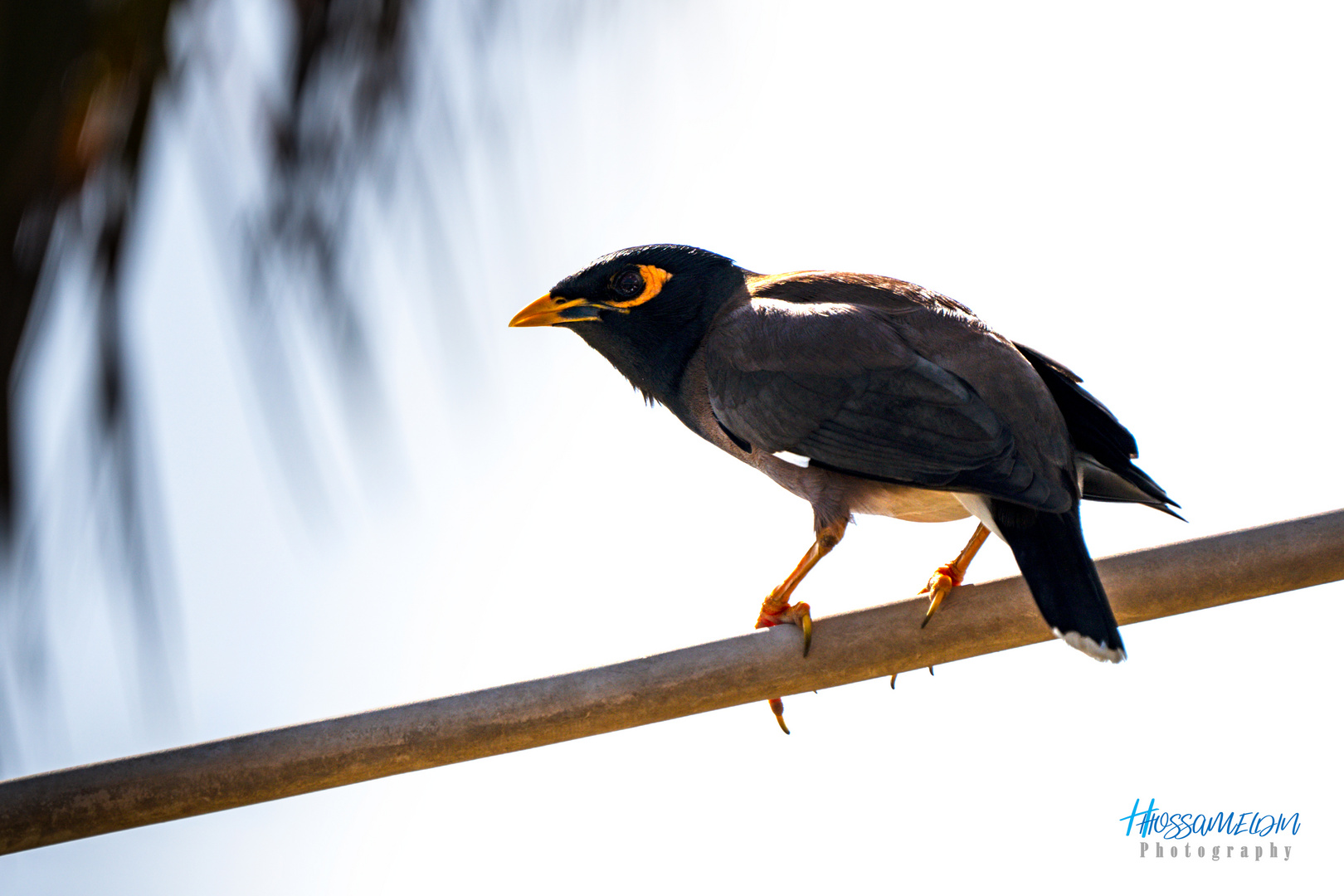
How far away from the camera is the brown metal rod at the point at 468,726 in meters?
1.40

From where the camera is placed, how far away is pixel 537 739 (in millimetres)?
1447

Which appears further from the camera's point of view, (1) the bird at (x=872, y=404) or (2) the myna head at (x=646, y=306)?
(2) the myna head at (x=646, y=306)

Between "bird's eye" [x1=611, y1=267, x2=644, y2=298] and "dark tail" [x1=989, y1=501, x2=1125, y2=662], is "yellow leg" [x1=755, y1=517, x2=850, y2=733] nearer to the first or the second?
"dark tail" [x1=989, y1=501, x2=1125, y2=662]

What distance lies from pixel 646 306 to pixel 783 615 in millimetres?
649

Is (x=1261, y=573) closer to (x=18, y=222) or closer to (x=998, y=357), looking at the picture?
(x=998, y=357)

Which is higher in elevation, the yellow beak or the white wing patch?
the yellow beak

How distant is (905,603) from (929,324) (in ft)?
1.75

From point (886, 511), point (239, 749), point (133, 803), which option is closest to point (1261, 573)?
point (886, 511)

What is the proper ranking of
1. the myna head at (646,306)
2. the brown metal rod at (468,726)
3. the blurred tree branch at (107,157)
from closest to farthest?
the blurred tree branch at (107,157) < the brown metal rod at (468,726) < the myna head at (646,306)

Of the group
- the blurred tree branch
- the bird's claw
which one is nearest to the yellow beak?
the bird's claw

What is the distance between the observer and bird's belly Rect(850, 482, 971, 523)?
1772mm

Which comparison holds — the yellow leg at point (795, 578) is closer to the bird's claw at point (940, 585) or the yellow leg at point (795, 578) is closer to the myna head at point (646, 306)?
the bird's claw at point (940, 585)

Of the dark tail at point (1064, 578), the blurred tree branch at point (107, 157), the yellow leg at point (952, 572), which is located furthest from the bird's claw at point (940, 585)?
the blurred tree branch at point (107, 157)

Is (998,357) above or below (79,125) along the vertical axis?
below
